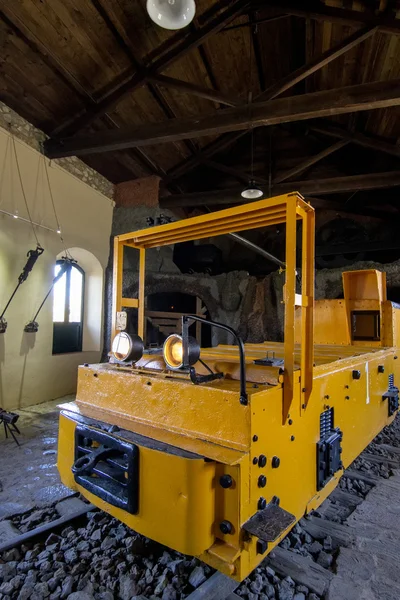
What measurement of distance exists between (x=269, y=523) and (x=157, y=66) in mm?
6438

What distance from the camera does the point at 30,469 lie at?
313 centimetres

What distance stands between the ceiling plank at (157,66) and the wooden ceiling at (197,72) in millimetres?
18

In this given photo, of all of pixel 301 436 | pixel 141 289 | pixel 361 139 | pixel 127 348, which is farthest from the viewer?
pixel 361 139

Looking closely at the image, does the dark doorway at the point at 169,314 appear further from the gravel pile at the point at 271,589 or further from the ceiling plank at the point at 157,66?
the gravel pile at the point at 271,589

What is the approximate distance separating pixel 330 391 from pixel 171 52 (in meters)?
5.86

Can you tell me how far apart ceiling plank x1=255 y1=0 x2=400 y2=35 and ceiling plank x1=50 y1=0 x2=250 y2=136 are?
0.54 meters

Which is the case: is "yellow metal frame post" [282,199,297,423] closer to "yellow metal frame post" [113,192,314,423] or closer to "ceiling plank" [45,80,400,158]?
"yellow metal frame post" [113,192,314,423]

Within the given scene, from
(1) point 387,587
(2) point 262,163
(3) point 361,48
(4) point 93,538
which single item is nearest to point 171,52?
(3) point 361,48

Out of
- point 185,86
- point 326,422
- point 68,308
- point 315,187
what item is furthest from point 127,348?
point 315,187

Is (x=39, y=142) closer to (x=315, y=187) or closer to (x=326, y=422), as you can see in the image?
(x=315, y=187)

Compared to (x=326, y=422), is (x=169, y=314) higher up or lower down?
higher up

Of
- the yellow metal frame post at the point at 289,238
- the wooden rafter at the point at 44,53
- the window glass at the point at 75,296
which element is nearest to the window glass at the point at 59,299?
the window glass at the point at 75,296

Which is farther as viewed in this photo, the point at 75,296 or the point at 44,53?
the point at 75,296

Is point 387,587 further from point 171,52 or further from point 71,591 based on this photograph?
point 171,52
